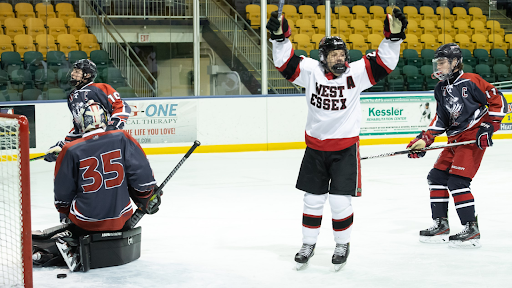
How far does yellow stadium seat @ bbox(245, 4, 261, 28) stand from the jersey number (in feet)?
22.6

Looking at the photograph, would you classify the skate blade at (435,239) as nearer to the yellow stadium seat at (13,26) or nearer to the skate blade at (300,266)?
the skate blade at (300,266)

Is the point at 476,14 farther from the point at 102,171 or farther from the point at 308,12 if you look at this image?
the point at 102,171

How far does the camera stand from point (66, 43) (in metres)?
8.94

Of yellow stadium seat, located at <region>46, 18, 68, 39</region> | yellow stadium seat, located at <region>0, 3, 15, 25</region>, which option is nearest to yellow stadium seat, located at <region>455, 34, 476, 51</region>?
yellow stadium seat, located at <region>46, 18, 68, 39</region>

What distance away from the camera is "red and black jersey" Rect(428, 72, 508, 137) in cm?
358

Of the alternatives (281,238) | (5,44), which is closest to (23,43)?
(5,44)

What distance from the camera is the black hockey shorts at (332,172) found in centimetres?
307

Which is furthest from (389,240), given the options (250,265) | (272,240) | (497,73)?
(497,73)

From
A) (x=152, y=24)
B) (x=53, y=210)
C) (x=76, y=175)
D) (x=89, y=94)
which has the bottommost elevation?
(x=53, y=210)

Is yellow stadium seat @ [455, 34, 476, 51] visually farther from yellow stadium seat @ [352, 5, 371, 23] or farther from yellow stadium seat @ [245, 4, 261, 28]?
yellow stadium seat @ [245, 4, 261, 28]

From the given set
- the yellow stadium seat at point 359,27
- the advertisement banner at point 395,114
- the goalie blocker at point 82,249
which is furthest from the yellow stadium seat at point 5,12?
the goalie blocker at point 82,249

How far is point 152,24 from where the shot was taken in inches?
365

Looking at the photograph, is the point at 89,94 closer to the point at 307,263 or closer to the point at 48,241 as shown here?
the point at 48,241

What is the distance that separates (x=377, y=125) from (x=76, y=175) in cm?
710
